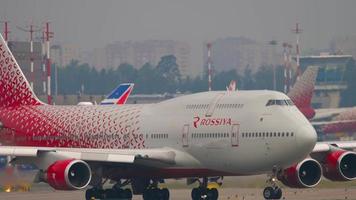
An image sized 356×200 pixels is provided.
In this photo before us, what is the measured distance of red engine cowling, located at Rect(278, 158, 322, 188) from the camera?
57.5 metres

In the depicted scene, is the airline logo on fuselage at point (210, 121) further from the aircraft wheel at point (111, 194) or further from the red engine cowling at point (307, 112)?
the red engine cowling at point (307, 112)

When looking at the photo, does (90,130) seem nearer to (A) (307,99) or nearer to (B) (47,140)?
(B) (47,140)

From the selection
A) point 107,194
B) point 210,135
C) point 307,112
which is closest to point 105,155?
point 107,194

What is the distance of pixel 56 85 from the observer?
19438cm

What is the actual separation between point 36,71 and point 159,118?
8924 centimetres

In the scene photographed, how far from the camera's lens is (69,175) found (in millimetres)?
54781

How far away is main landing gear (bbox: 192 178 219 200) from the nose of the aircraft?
22.0ft

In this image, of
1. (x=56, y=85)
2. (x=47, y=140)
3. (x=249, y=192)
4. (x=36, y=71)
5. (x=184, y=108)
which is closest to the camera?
(x=184, y=108)

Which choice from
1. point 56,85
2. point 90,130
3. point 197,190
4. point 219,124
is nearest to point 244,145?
point 219,124

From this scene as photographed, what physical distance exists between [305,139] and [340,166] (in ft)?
19.7

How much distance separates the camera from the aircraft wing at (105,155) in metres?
55.9

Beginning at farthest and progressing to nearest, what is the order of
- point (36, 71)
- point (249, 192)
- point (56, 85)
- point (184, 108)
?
1. point (56, 85)
2. point (36, 71)
3. point (249, 192)
4. point (184, 108)

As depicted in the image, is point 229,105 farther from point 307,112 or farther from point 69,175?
point 307,112

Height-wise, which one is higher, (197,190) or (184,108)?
(184,108)
